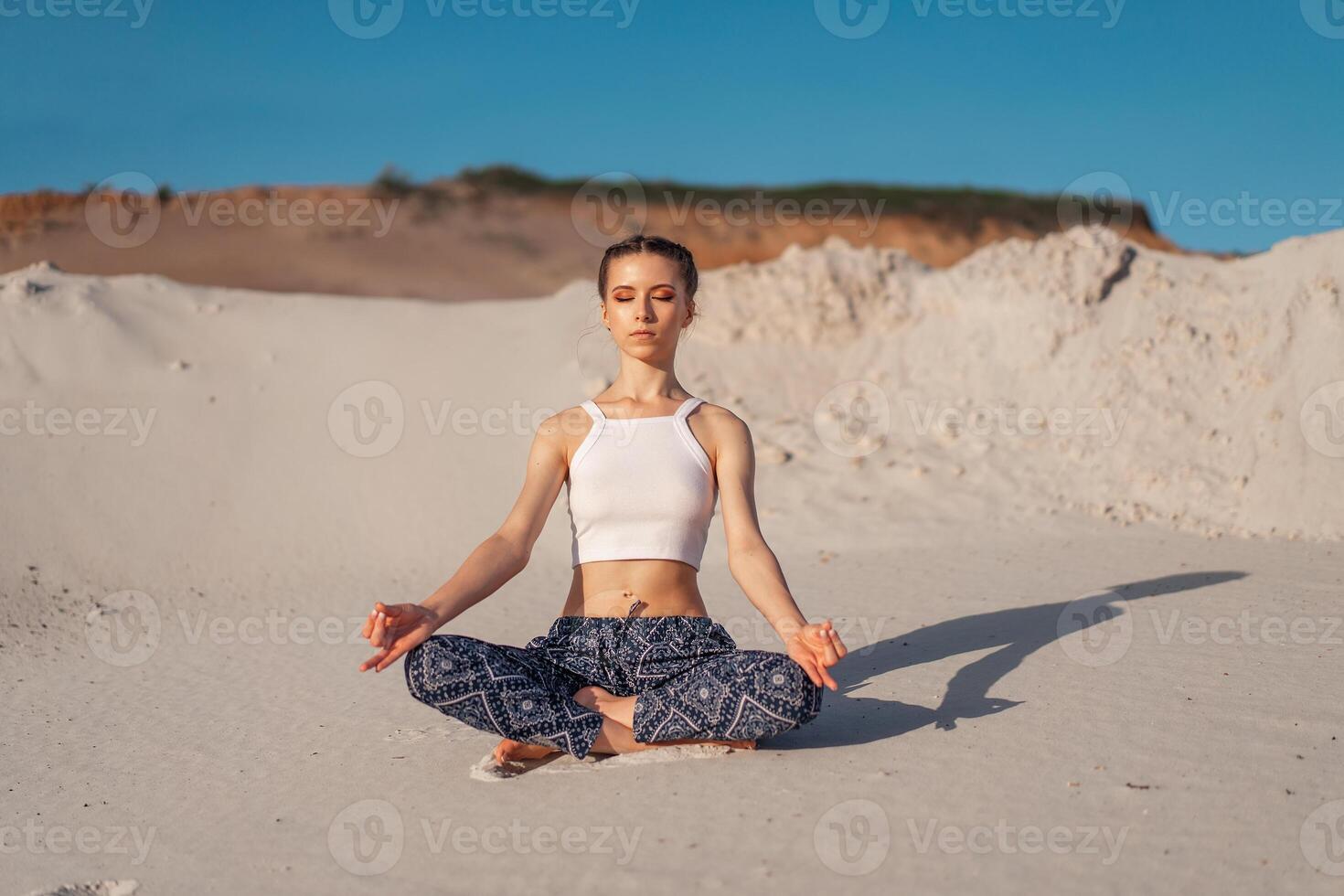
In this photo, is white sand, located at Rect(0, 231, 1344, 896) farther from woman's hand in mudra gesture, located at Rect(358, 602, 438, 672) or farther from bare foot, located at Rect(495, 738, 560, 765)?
woman's hand in mudra gesture, located at Rect(358, 602, 438, 672)

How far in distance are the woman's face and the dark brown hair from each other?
0.02m

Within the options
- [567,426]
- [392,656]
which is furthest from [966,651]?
[392,656]

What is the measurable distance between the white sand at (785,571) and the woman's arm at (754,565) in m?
0.40

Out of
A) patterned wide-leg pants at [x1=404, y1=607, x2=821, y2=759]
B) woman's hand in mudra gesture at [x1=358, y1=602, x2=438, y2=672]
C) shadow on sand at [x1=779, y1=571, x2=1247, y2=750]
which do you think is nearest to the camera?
woman's hand in mudra gesture at [x1=358, y1=602, x2=438, y2=672]

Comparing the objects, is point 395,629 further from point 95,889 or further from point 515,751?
point 95,889

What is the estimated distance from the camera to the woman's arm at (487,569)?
2.90 meters

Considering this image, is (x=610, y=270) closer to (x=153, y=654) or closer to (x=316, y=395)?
(x=153, y=654)

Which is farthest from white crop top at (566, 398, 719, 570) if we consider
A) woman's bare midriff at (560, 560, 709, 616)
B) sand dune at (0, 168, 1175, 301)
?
sand dune at (0, 168, 1175, 301)

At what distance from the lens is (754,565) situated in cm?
322

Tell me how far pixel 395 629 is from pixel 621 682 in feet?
2.41

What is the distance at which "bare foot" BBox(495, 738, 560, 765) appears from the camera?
330cm

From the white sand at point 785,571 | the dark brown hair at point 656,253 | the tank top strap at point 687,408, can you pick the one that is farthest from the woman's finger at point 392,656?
the dark brown hair at point 656,253

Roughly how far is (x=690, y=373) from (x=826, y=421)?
152cm

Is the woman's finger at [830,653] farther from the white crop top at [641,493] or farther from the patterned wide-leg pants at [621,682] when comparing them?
the white crop top at [641,493]
